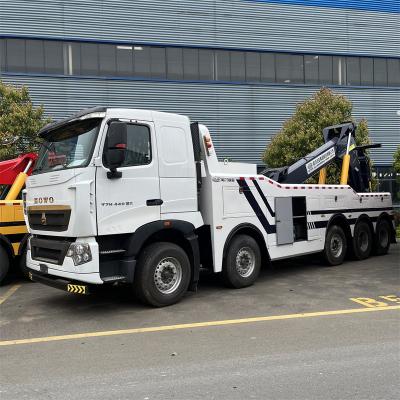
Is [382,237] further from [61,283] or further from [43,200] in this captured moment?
[43,200]

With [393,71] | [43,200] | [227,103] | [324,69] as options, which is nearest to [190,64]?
[227,103]

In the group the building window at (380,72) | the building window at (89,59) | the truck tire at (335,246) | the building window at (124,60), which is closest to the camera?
the truck tire at (335,246)

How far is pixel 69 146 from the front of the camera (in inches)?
271

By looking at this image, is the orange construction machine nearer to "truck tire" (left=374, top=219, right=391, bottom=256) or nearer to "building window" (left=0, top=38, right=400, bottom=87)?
"truck tire" (left=374, top=219, right=391, bottom=256)

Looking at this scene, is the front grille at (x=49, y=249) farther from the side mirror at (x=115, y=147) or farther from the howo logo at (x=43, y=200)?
the side mirror at (x=115, y=147)

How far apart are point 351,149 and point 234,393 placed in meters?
9.53

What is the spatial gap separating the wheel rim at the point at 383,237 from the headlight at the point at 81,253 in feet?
28.8

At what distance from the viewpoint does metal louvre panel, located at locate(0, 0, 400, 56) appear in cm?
2025

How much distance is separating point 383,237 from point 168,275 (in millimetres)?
7631

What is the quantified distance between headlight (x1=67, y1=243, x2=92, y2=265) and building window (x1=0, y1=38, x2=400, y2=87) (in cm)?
1619

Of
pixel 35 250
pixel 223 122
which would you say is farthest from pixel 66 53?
pixel 35 250

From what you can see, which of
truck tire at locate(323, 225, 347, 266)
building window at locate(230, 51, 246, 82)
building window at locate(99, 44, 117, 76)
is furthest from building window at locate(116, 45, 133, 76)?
truck tire at locate(323, 225, 347, 266)

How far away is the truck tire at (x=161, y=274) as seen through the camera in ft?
22.2

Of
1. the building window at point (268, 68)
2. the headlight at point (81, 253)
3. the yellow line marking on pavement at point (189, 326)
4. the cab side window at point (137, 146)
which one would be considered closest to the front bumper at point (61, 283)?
the headlight at point (81, 253)
